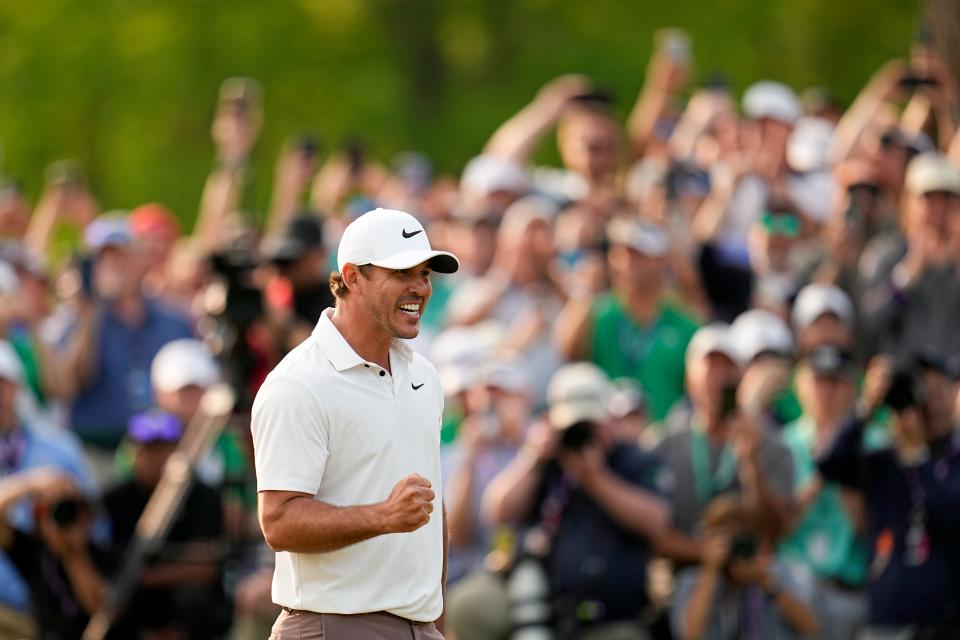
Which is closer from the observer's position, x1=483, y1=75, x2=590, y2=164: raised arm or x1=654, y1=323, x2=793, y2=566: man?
x1=654, y1=323, x2=793, y2=566: man

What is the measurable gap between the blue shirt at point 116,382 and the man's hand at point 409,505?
647cm

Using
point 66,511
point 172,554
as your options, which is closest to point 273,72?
point 172,554

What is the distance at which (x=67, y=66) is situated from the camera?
22516mm

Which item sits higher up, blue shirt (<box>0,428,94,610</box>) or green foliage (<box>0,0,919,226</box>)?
green foliage (<box>0,0,919,226</box>)

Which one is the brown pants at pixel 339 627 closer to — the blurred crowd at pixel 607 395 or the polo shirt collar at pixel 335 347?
the polo shirt collar at pixel 335 347

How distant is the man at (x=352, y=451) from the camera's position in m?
5.50

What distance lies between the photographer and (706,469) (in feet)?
31.8

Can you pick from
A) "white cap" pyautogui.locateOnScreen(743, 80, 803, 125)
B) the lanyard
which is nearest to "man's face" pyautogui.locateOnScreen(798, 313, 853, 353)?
the lanyard

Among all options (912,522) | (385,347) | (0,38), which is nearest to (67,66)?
(0,38)

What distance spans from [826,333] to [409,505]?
18.2 ft

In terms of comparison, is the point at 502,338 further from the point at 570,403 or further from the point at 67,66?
the point at 67,66

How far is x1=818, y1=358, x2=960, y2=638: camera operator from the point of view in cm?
908

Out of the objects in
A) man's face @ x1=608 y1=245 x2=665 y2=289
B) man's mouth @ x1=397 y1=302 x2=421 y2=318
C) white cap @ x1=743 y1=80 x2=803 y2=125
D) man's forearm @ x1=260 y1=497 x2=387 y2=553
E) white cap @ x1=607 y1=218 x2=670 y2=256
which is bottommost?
man's forearm @ x1=260 y1=497 x2=387 y2=553

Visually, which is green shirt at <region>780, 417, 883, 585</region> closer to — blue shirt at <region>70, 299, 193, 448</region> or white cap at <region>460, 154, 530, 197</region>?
white cap at <region>460, 154, 530, 197</region>
